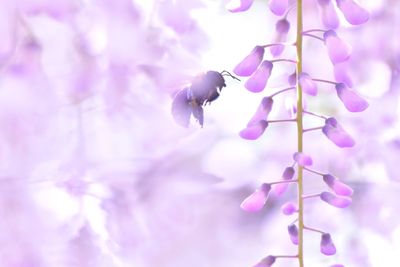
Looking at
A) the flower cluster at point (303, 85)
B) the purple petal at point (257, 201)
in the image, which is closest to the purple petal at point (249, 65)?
the flower cluster at point (303, 85)

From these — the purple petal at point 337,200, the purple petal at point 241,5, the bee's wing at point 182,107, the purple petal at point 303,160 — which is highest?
the purple petal at point 241,5

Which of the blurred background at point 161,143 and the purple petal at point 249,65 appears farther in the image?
the blurred background at point 161,143

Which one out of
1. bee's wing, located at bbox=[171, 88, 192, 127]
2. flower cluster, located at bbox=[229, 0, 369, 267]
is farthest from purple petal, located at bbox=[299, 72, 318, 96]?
bee's wing, located at bbox=[171, 88, 192, 127]

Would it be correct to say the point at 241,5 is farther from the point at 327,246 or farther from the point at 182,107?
the point at 327,246

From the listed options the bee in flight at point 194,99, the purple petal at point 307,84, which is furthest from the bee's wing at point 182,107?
the purple petal at point 307,84

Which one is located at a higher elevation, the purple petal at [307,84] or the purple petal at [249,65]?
the purple petal at [249,65]

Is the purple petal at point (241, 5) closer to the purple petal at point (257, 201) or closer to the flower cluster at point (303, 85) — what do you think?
the flower cluster at point (303, 85)

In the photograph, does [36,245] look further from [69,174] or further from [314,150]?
[314,150]

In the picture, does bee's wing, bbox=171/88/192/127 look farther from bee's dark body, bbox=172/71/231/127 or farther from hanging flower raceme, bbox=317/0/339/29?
hanging flower raceme, bbox=317/0/339/29
